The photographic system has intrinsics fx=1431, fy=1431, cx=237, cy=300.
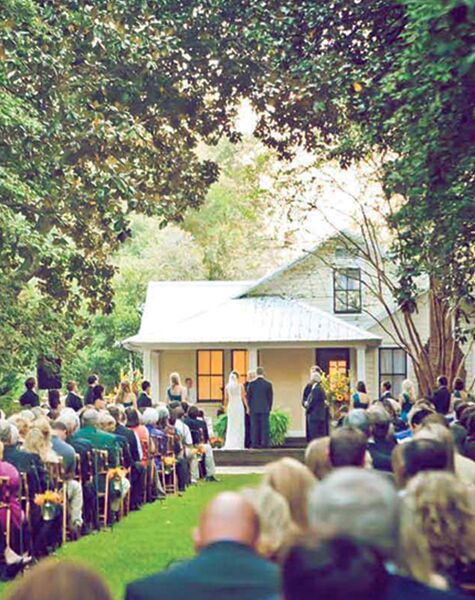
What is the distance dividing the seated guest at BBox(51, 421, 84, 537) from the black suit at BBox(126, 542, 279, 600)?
38.4 ft

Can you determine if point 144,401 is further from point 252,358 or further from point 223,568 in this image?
point 223,568

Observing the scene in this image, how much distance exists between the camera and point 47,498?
15617mm

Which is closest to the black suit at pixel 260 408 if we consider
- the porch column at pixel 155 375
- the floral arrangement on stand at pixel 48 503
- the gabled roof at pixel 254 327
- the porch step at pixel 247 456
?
the porch step at pixel 247 456

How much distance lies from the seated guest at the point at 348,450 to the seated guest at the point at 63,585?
4.80m

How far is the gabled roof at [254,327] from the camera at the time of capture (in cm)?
4094

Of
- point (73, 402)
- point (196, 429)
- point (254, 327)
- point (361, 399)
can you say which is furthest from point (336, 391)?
point (73, 402)

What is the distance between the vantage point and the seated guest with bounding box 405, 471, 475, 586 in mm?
6402

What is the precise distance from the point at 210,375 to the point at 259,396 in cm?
963

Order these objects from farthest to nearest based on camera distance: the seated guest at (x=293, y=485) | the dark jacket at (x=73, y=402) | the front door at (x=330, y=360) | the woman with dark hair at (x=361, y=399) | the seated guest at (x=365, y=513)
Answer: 1. the front door at (x=330, y=360)
2. the woman with dark hair at (x=361, y=399)
3. the dark jacket at (x=73, y=402)
4. the seated guest at (x=293, y=485)
5. the seated guest at (x=365, y=513)

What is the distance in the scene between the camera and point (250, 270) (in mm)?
71875

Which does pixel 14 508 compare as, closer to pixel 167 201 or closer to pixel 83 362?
pixel 167 201

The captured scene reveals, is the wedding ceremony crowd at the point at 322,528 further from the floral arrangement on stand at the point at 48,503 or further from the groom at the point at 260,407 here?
the groom at the point at 260,407

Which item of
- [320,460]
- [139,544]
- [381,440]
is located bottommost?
[139,544]

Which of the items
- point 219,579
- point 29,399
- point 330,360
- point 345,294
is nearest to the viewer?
point 219,579
